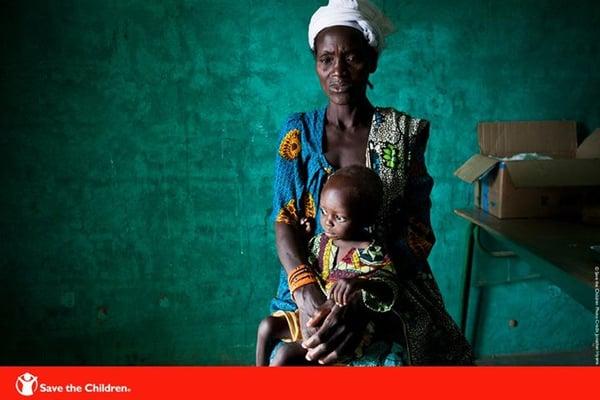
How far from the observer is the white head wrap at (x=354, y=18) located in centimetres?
146

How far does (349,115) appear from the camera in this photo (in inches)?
62.9

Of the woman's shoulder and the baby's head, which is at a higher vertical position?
the woman's shoulder

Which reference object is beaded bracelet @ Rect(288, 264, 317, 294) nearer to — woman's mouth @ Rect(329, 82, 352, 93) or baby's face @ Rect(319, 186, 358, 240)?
baby's face @ Rect(319, 186, 358, 240)

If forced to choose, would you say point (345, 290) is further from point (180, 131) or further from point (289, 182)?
point (180, 131)

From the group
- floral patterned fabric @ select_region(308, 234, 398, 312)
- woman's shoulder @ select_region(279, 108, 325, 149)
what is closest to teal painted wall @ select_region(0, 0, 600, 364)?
woman's shoulder @ select_region(279, 108, 325, 149)

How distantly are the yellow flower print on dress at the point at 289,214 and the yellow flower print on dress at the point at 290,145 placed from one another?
0.13m

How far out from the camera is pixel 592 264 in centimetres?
167
